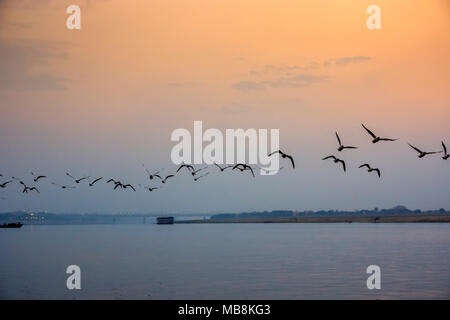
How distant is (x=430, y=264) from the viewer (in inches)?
1442

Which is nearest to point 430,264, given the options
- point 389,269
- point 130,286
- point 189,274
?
point 389,269

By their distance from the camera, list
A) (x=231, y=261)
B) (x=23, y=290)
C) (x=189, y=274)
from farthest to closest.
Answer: (x=231, y=261) → (x=189, y=274) → (x=23, y=290)

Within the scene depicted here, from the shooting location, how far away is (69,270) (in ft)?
121

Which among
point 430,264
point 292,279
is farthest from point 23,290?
point 430,264

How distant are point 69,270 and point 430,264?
21.9 meters

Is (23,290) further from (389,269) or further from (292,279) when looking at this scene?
(389,269)

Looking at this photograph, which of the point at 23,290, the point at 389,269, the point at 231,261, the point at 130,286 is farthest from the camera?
the point at 231,261
